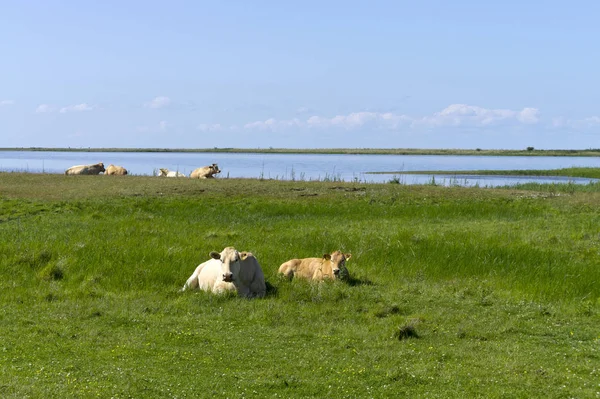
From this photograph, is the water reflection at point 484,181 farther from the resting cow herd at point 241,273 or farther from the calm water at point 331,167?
the resting cow herd at point 241,273

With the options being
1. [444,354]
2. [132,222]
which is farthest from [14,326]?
[132,222]

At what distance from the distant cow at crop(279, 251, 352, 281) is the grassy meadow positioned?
1.56 feet

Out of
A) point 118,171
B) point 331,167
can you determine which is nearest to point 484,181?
point 118,171

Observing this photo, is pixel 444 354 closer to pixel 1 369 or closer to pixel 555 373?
pixel 555 373

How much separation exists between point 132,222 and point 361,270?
8468 mm

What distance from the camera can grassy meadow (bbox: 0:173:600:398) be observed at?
944cm

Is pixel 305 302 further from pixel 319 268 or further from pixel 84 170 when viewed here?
pixel 84 170

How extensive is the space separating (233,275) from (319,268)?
91.8 inches

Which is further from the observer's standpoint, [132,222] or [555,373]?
[132,222]

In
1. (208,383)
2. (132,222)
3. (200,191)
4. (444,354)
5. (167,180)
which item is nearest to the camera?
(208,383)

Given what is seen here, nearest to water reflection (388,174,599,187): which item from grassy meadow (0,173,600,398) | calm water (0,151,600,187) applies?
calm water (0,151,600,187)

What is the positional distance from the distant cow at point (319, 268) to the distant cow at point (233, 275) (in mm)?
1342

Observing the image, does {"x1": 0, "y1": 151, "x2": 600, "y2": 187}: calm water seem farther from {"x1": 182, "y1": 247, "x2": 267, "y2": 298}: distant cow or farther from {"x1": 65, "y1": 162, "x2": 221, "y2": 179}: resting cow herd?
{"x1": 182, "y1": 247, "x2": 267, "y2": 298}: distant cow

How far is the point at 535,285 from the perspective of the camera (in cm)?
1573
